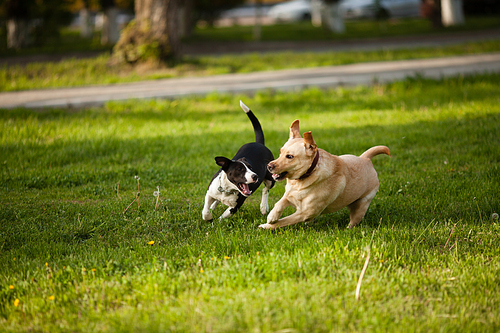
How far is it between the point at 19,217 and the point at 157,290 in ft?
7.65

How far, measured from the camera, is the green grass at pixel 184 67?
1198 cm

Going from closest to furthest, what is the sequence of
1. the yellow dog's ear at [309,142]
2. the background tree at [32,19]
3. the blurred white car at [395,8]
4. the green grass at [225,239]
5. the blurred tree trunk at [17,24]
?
the green grass at [225,239], the yellow dog's ear at [309,142], the blurred tree trunk at [17,24], the background tree at [32,19], the blurred white car at [395,8]

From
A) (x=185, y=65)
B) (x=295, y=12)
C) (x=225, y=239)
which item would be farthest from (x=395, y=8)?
(x=225, y=239)

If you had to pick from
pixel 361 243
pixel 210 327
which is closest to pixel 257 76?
pixel 361 243

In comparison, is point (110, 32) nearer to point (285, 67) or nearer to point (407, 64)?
point (285, 67)

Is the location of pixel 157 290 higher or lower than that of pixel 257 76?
lower

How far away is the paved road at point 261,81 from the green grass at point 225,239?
2238 millimetres

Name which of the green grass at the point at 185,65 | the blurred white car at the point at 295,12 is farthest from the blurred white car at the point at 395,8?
the green grass at the point at 185,65

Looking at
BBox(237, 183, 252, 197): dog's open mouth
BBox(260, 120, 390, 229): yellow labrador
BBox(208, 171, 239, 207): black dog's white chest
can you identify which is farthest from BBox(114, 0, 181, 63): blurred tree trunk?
BBox(260, 120, 390, 229): yellow labrador

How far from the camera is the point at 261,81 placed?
1272 cm

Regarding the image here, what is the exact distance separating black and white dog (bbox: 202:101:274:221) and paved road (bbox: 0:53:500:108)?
636cm

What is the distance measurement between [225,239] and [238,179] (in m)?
0.61

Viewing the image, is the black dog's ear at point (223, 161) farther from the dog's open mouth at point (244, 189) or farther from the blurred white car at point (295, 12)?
the blurred white car at point (295, 12)

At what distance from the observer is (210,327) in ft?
8.77
